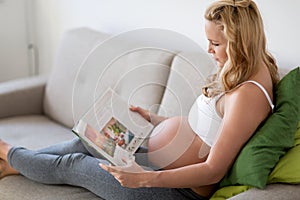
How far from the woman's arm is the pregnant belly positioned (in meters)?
0.13

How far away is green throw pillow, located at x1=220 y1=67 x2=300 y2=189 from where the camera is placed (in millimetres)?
1653

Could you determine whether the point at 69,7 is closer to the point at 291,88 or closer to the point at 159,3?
the point at 159,3

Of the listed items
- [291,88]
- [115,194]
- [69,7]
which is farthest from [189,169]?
[69,7]

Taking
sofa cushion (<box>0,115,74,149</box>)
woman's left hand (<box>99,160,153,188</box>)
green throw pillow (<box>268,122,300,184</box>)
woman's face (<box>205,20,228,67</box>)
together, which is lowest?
sofa cushion (<box>0,115,74,149</box>)

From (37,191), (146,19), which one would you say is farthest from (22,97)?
(37,191)

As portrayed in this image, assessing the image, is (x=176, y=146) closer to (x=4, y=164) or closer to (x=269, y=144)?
(x=269, y=144)

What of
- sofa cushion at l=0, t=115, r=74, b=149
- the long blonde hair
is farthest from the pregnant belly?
sofa cushion at l=0, t=115, r=74, b=149

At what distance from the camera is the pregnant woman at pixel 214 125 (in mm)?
1672

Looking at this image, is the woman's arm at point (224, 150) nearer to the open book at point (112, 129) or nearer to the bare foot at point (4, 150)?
the open book at point (112, 129)

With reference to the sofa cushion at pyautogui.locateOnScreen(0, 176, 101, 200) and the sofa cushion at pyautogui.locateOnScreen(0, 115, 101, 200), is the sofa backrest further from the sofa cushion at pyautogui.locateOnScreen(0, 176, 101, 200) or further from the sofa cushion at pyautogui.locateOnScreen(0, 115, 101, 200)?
the sofa cushion at pyautogui.locateOnScreen(0, 176, 101, 200)

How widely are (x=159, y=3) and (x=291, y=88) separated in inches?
42.5

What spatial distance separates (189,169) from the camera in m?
1.71

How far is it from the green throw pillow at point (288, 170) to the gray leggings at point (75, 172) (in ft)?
0.93

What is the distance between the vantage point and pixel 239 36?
5.47 feet
